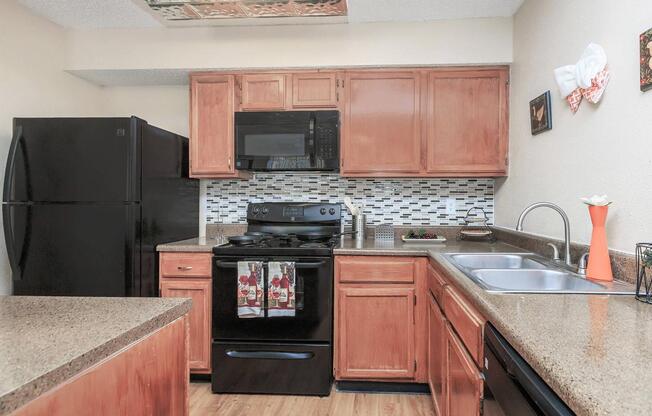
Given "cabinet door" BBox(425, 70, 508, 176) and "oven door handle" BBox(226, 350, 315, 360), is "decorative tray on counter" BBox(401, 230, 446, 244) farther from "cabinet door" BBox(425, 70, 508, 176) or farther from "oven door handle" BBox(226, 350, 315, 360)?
"oven door handle" BBox(226, 350, 315, 360)

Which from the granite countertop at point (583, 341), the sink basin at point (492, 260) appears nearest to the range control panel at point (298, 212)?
the sink basin at point (492, 260)

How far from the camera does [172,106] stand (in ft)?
10.1

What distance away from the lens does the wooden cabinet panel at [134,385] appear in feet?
2.13

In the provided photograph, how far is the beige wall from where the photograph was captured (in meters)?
2.57

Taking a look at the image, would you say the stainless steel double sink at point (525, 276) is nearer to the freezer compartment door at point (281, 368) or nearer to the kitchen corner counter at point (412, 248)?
the kitchen corner counter at point (412, 248)

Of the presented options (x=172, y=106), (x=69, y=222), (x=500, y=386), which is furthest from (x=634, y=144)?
(x=172, y=106)

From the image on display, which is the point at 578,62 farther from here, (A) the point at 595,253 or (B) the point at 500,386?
(B) the point at 500,386

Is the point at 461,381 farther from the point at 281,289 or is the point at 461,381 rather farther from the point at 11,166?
the point at 11,166

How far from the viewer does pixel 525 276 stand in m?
1.65

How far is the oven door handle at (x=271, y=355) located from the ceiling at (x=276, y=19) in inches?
→ 81.2

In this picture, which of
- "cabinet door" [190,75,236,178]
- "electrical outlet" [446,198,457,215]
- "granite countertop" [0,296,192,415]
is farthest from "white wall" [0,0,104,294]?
"electrical outlet" [446,198,457,215]

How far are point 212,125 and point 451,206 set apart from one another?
5.99 feet

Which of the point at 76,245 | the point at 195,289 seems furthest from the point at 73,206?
the point at 195,289

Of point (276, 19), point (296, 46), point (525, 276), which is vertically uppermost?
point (276, 19)
